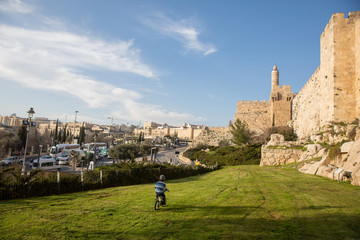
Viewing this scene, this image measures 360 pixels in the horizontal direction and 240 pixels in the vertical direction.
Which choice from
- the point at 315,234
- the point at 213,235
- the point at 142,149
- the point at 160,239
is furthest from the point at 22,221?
the point at 142,149

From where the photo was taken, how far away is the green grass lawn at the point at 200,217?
4.75m

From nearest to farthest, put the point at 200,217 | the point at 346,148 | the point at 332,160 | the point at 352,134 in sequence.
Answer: the point at 200,217
the point at 346,148
the point at 332,160
the point at 352,134

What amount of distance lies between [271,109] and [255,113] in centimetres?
650

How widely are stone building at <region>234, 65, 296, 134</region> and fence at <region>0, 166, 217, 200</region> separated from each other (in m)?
29.7

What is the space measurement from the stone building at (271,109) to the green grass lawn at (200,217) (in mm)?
33344

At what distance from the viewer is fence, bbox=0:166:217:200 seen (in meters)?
8.85

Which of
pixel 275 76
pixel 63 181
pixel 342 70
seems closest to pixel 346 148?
pixel 342 70

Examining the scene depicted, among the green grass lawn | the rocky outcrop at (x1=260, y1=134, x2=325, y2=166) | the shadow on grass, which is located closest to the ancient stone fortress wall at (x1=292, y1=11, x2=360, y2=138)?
the rocky outcrop at (x1=260, y1=134, x2=325, y2=166)

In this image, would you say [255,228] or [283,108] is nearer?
[255,228]

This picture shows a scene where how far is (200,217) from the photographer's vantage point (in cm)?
581

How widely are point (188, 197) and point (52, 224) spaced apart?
4371 mm

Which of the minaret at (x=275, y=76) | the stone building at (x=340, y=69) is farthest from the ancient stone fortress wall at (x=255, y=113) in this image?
the stone building at (x=340, y=69)

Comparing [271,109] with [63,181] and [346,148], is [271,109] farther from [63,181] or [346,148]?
[63,181]

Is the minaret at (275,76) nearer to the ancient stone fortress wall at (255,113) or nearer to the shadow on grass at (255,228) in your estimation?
the ancient stone fortress wall at (255,113)
